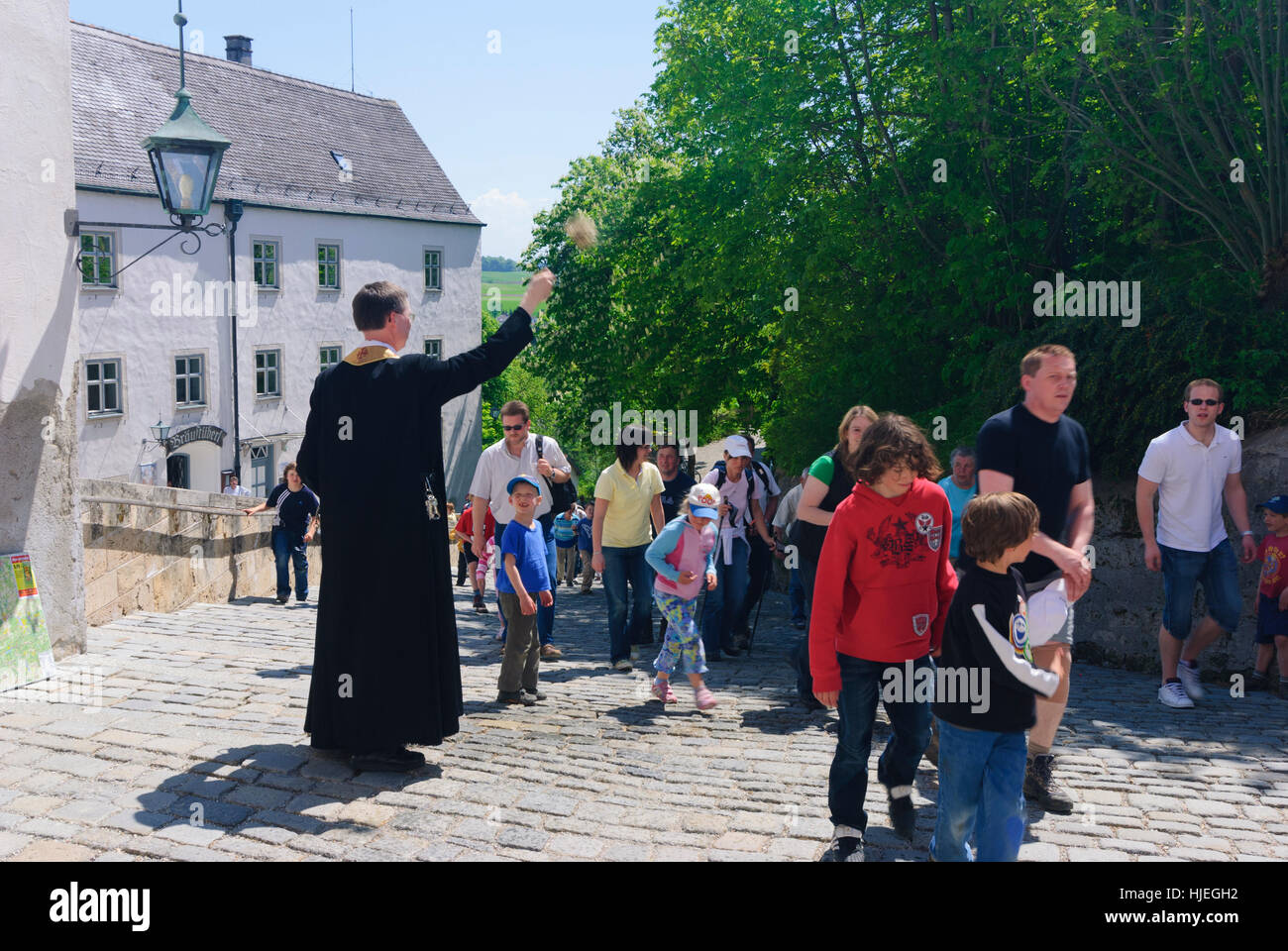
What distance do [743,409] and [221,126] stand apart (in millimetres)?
17338

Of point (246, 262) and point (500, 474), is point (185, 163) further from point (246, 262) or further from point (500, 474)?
point (246, 262)

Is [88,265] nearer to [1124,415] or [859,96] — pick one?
[859,96]

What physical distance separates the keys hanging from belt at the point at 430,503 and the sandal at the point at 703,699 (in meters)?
2.59

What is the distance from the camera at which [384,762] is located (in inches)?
220

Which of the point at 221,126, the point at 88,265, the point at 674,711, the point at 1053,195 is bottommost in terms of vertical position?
the point at 674,711

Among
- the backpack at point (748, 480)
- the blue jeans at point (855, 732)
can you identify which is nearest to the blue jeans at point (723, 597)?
the backpack at point (748, 480)

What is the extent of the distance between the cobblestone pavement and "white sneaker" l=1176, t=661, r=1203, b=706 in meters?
0.11

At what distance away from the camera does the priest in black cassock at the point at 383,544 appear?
5.62m

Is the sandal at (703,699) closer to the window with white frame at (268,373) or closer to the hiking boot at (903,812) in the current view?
the hiking boot at (903,812)

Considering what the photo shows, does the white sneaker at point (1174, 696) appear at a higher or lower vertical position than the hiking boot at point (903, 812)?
lower
